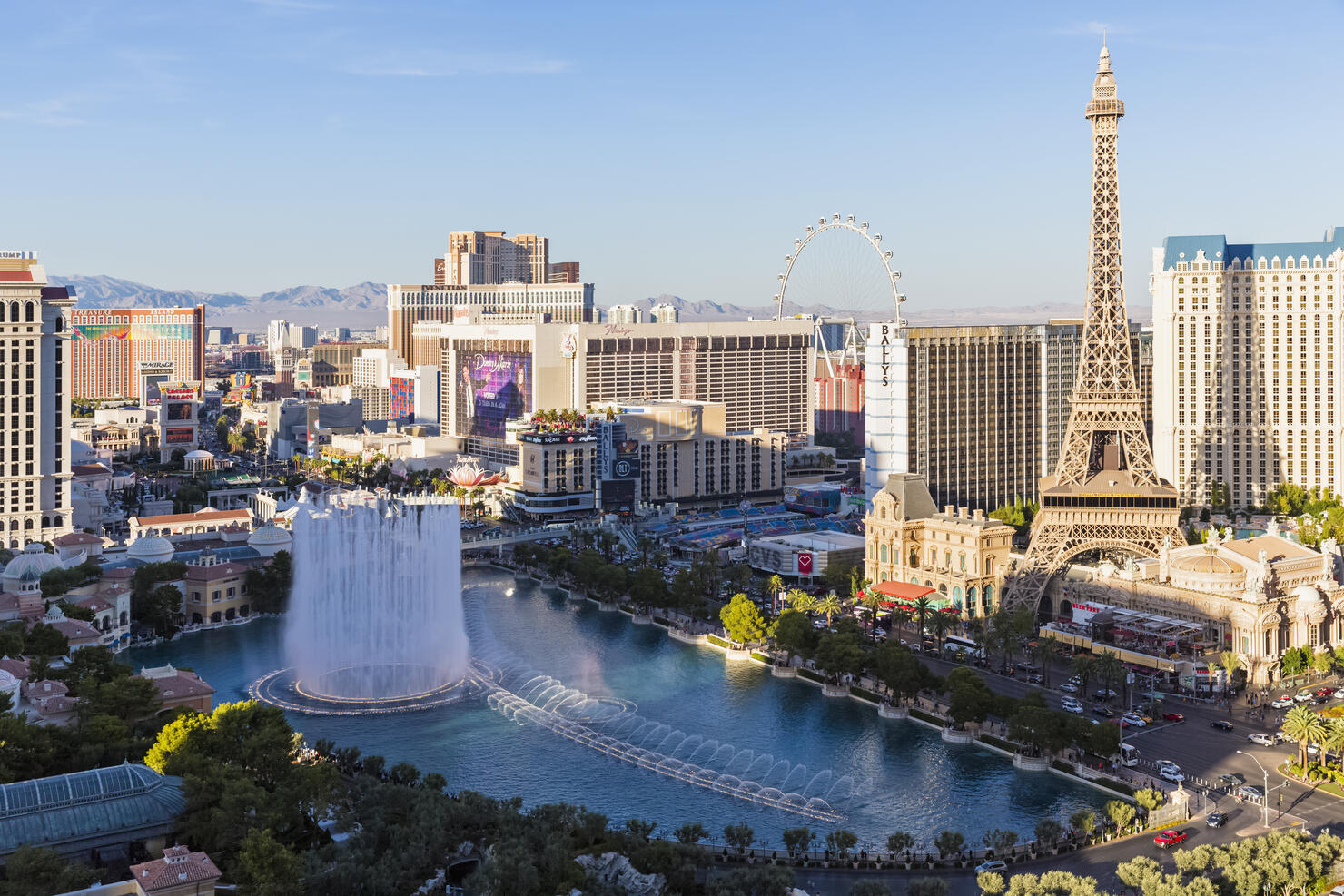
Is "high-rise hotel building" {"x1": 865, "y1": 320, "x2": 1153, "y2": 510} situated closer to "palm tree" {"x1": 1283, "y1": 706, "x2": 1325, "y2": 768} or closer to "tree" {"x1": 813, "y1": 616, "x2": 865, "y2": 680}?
"tree" {"x1": 813, "y1": 616, "x2": 865, "y2": 680}

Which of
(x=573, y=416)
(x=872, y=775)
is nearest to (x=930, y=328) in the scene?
(x=573, y=416)

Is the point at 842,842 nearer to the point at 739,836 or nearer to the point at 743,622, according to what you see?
the point at 739,836

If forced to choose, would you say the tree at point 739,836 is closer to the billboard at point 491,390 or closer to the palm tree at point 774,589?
the palm tree at point 774,589

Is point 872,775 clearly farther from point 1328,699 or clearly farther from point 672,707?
point 1328,699

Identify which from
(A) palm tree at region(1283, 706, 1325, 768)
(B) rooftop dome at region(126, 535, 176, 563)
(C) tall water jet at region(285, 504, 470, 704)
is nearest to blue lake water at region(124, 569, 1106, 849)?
(C) tall water jet at region(285, 504, 470, 704)

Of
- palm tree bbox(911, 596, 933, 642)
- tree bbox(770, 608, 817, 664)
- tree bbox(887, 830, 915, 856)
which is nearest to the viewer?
tree bbox(887, 830, 915, 856)
